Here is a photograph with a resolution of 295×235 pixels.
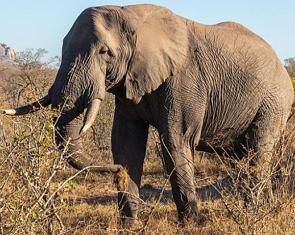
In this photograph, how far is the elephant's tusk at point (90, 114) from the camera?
18.5 feet

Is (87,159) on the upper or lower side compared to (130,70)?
lower

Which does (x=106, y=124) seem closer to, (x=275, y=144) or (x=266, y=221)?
(x=275, y=144)

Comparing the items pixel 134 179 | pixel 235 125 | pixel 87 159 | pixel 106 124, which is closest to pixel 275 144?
pixel 235 125

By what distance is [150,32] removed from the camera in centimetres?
634

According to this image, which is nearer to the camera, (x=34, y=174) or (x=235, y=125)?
(x=34, y=174)

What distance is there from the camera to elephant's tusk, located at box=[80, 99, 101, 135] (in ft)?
18.5

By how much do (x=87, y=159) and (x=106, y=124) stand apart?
22.0 feet

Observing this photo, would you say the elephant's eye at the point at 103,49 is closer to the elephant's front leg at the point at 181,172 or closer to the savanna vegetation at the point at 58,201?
the savanna vegetation at the point at 58,201

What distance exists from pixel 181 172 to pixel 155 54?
1.14 meters

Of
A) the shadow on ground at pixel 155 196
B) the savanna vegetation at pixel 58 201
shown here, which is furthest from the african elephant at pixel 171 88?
the shadow on ground at pixel 155 196

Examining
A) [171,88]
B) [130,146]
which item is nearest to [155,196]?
[130,146]

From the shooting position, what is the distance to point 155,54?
6320 mm

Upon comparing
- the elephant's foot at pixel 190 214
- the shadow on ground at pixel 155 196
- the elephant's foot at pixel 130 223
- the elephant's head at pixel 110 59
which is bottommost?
the shadow on ground at pixel 155 196

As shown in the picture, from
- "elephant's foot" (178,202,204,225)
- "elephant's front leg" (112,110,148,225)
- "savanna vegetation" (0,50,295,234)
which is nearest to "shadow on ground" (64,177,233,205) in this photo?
"savanna vegetation" (0,50,295,234)
